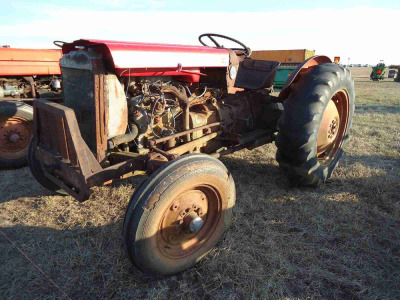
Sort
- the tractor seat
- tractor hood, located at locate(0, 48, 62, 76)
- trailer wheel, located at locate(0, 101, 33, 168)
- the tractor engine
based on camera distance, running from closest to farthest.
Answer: the tractor engine < the tractor seat < trailer wheel, located at locate(0, 101, 33, 168) < tractor hood, located at locate(0, 48, 62, 76)

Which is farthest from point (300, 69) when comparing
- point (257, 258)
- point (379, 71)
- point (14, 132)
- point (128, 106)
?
point (379, 71)

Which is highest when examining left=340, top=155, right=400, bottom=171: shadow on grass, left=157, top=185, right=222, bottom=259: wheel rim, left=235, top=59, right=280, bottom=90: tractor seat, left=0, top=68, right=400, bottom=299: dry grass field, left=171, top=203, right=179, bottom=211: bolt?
left=235, top=59, right=280, bottom=90: tractor seat

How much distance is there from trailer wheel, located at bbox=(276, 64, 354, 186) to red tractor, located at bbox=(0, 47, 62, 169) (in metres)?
3.05

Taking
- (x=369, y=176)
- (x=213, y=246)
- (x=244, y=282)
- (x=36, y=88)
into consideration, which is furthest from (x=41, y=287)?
(x=36, y=88)

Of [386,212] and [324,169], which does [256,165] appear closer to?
[324,169]

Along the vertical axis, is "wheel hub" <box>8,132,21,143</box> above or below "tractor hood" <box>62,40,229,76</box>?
below

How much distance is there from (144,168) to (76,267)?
88 centimetres

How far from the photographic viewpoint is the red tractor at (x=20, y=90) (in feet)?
12.5

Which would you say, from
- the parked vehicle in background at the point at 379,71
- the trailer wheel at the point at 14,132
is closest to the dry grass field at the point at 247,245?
the trailer wheel at the point at 14,132

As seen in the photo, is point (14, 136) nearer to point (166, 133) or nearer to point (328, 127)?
point (166, 133)

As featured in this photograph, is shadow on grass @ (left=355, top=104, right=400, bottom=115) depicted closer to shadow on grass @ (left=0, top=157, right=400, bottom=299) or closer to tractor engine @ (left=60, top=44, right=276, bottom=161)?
shadow on grass @ (left=0, top=157, right=400, bottom=299)

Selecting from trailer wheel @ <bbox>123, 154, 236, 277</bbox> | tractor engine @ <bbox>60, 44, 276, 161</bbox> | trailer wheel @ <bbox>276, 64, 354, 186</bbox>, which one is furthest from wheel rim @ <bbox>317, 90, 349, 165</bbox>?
trailer wheel @ <bbox>123, 154, 236, 277</bbox>

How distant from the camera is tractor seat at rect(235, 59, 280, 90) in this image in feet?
11.3

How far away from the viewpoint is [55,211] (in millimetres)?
2818
